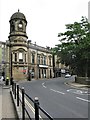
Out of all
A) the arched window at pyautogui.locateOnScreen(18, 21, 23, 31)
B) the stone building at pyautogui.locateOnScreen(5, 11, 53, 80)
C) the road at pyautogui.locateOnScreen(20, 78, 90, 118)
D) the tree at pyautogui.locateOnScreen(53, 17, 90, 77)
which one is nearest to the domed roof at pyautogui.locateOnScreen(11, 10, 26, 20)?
the stone building at pyautogui.locateOnScreen(5, 11, 53, 80)

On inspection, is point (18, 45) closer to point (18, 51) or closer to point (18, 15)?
point (18, 51)

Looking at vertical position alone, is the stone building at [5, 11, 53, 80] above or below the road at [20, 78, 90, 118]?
above

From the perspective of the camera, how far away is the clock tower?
66.8 meters

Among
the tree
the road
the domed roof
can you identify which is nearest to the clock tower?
the domed roof

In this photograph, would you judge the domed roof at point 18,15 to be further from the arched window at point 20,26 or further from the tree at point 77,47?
the tree at point 77,47

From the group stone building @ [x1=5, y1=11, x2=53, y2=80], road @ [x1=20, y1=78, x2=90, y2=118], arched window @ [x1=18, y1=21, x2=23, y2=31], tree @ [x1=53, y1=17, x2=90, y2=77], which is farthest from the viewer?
arched window @ [x1=18, y1=21, x2=23, y2=31]

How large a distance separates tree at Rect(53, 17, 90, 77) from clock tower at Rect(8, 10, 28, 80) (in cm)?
2042

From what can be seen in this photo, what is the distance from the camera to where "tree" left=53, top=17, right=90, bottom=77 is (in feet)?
131

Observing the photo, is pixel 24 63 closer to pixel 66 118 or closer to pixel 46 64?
pixel 46 64

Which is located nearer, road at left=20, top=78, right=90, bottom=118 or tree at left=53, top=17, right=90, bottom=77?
road at left=20, top=78, right=90, bottom=118

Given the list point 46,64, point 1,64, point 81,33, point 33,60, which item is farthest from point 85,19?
point 46,64

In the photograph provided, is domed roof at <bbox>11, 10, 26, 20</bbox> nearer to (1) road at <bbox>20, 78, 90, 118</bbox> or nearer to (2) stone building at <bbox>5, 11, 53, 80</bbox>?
(2) stone building at <bbox>5, 11, 53, 80</bbox>

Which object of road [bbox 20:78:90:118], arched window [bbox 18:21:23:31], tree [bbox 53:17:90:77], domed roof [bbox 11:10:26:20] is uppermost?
domed roof [bbox 11:10:26:20]

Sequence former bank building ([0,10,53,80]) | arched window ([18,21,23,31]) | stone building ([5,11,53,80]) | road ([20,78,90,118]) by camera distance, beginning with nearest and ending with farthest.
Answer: road ([20,78,90,118]), former bank building ([0,10,53,80]), stone building ([5,11,53,80]), arched window ([18,21,23,31])
